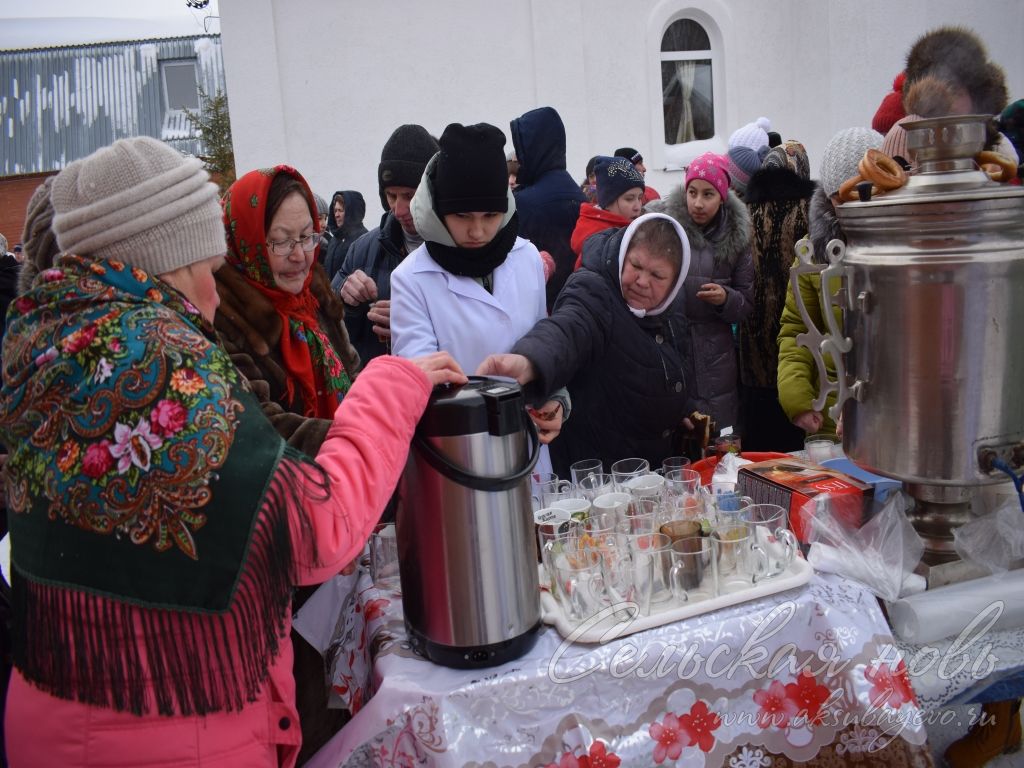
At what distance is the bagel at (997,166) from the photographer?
1.72 metres

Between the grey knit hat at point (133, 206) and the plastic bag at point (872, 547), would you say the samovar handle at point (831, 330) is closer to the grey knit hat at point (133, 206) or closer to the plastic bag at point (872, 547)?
the plastic bag at point (872, 547)

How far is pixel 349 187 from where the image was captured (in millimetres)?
8648

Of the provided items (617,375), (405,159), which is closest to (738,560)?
(617,375)

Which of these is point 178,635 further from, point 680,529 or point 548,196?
point 548,196

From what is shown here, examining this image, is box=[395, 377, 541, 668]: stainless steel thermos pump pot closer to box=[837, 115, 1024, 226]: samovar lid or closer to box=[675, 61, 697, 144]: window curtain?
box=[837, 115, 1024, 226]: samovar lid

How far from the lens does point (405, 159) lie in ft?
11.2

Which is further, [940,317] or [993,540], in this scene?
[993,540]

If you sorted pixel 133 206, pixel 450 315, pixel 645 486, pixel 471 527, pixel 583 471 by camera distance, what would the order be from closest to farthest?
pixel 133 206 → pixel 471 527 → pixel 645 486 → pixel 583 471 → pixel 450 315

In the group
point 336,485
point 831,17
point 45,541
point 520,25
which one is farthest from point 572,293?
point 831,17

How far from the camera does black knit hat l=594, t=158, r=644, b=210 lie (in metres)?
4.21

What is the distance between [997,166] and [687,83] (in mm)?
8526

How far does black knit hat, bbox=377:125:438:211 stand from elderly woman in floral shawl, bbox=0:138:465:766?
2138mm

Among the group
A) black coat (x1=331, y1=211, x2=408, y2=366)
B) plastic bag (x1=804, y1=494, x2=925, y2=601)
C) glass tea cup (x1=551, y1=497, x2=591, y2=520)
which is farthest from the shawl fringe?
black coat (x1=331, y1=211, x2=408, y2=366)

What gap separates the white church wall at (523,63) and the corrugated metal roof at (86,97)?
1428cm
